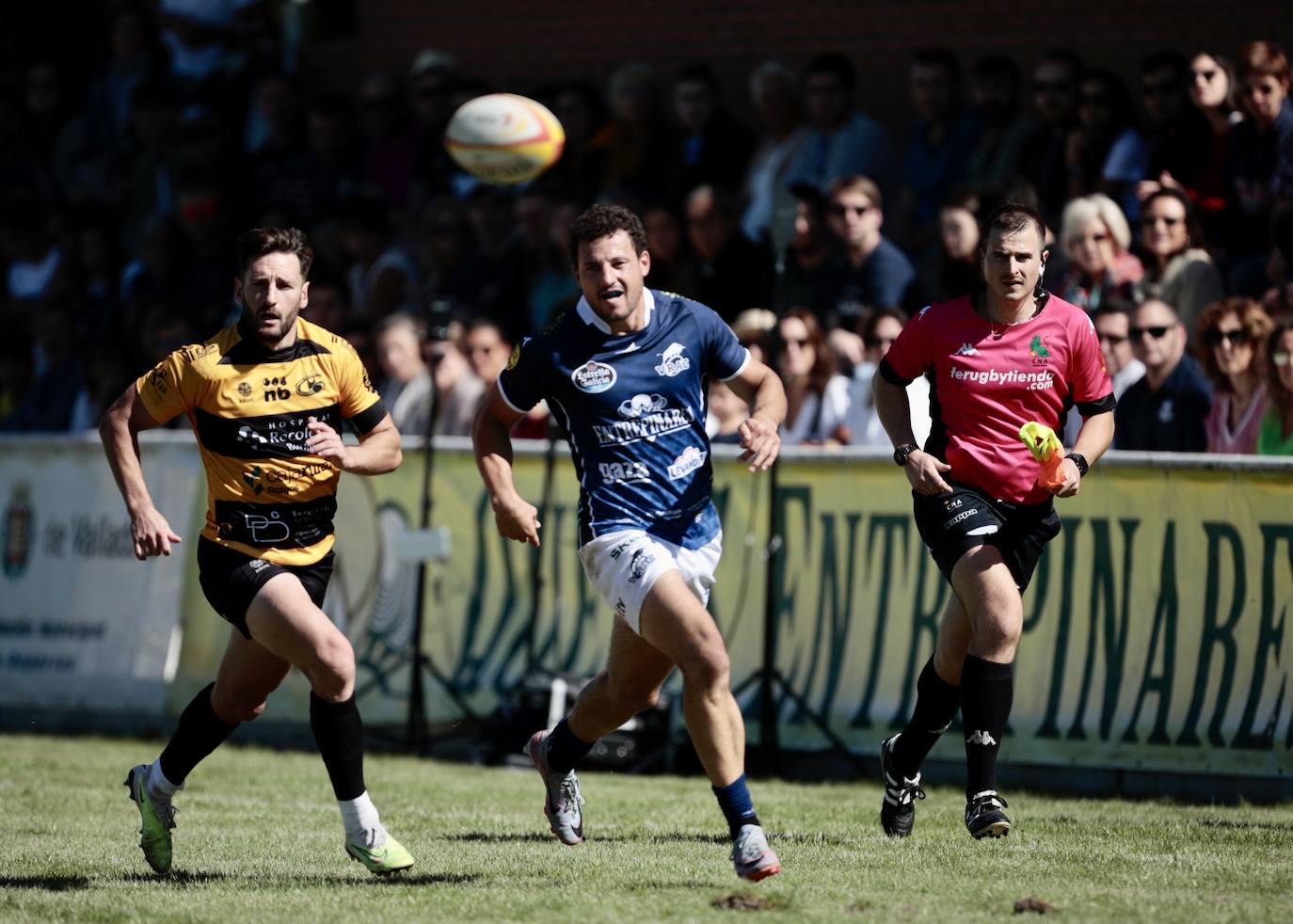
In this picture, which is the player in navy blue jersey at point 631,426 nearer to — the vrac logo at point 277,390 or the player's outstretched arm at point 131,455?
the vrac logo at point 277,390

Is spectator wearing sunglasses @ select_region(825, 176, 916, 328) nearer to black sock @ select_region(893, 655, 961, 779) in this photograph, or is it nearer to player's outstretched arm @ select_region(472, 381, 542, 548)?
black sock @ select_region(893, 655, 961, 779)

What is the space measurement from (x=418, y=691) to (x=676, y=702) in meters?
1.87

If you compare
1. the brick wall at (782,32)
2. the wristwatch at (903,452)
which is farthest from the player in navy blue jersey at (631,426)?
the brick wall at (782,32)

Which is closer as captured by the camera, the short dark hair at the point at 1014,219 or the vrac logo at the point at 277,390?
the vrac logo at the point at 277,390

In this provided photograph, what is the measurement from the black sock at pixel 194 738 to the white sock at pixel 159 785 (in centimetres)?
2

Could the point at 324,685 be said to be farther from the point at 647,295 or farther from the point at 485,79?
the point at 485,79

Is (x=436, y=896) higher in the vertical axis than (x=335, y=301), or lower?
lower

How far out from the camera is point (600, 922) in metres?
6.74

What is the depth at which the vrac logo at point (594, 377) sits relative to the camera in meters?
7.98

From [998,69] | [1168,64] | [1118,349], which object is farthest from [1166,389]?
[998,69]

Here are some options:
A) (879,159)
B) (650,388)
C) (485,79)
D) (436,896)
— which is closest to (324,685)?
(436,896)

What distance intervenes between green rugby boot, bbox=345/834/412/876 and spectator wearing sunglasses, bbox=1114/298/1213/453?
19.0 ft

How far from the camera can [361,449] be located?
26.9 ft

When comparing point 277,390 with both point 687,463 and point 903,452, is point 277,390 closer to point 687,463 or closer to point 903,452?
point 687,463
